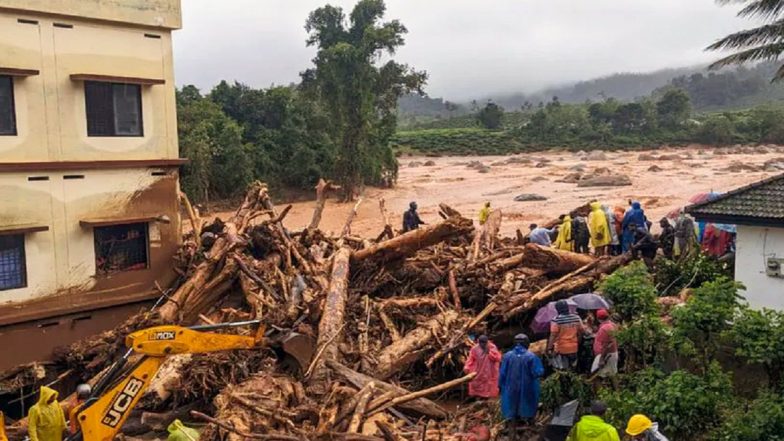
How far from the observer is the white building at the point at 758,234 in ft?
36.0

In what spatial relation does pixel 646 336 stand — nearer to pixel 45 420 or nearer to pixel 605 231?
pixel 605 231

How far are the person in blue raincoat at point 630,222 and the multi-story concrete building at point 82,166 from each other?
961 cm

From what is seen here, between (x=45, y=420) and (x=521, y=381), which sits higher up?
(x=521, y=381)

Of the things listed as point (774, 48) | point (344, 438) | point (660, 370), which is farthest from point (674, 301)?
point (774, 48)

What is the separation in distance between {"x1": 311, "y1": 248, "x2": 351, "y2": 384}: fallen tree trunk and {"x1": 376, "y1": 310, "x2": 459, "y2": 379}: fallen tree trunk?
0.78 meters

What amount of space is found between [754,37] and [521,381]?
522 inches

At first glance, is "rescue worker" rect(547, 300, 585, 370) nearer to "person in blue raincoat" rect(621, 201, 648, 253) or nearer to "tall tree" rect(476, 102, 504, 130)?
"person in blue raincoat" rect(621, 201, 648, 253)

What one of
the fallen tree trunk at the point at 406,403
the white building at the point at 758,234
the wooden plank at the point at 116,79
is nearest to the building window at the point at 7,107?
the wooden plank at the point at 116,79

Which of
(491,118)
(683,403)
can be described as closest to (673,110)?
(491,118)

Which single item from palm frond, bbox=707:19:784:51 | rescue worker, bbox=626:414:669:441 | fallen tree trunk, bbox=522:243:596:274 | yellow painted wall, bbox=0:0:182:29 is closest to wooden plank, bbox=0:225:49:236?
yellow painted wall, bbox=0:0:182:29

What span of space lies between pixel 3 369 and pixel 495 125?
9069 centimetres

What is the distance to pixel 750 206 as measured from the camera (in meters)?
11.3

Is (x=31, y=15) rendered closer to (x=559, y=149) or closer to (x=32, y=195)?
(x=32, y=195)

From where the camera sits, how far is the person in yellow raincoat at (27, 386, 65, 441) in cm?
914
